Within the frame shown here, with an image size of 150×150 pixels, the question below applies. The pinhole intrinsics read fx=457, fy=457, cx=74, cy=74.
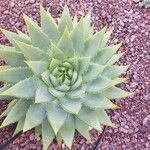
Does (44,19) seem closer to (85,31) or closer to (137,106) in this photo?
(85,31)

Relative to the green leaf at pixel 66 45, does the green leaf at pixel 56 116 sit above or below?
below

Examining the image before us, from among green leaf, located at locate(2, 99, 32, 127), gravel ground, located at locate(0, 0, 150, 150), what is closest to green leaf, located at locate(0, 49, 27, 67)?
green leaf, located at locate(2, 99, 32, 127)

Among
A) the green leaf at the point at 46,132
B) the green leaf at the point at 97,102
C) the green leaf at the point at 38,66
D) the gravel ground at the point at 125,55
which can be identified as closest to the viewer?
the green leaf at the point at 38,66

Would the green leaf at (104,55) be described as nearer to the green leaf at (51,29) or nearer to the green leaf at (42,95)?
the green leaf at (51,29)

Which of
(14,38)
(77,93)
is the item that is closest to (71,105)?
(77,93)

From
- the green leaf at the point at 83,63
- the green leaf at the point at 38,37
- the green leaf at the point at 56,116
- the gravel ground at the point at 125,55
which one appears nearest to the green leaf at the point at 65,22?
the green leaf at the point at 38,37

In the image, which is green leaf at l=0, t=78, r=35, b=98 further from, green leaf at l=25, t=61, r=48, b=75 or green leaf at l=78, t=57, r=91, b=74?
green leaf at l=78, t=57, r=91, b=74

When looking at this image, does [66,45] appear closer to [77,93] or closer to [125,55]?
[77,93]
